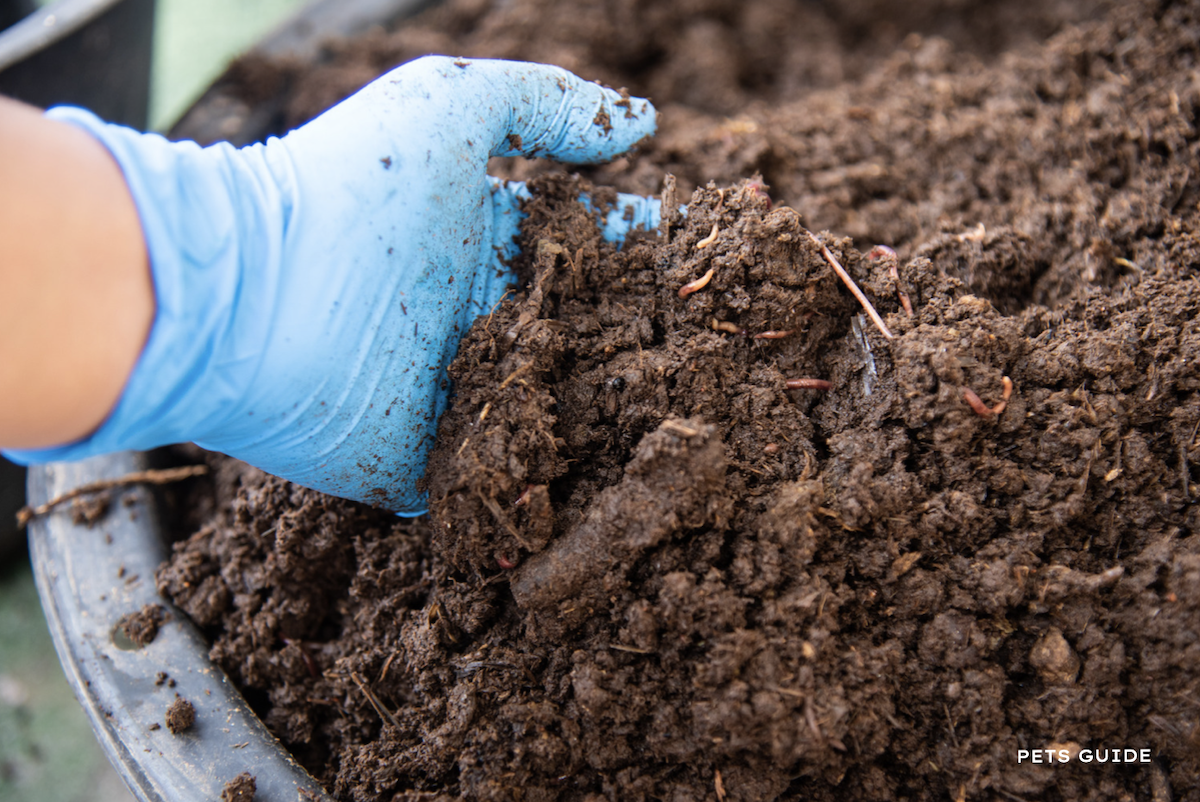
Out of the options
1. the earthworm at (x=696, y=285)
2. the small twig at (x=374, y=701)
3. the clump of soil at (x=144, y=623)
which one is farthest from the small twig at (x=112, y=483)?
the earthworm at (x=696, y=285)

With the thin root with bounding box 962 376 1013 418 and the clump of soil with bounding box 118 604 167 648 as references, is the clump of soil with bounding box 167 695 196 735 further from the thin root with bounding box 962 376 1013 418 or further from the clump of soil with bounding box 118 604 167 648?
the thin root with bounding box 962 376 1013 418

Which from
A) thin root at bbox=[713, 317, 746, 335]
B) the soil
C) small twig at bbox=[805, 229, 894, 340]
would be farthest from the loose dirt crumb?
small twig at bbox=[805, 229, 894, 340]

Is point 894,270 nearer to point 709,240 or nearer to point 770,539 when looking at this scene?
point 709,240

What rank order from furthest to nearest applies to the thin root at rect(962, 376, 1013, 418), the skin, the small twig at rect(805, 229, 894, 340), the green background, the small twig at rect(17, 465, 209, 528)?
the green background
the small twig at rect(17, 465, 209, 528)
the small twig at rect(805, 229, 894, 340)
the thin root at rect(962, 376, 1013, 418)
the skin

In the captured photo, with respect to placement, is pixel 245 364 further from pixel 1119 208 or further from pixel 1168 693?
pixel 1119 208

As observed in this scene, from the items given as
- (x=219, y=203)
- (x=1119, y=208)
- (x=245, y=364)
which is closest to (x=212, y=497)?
(x=245, y=364)

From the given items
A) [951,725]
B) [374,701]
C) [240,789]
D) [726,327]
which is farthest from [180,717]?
[951,725]
